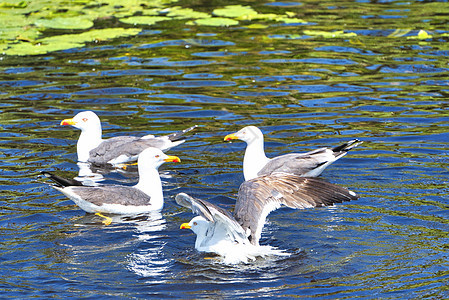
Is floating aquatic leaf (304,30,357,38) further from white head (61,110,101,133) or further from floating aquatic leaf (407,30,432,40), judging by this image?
white head (61,110,101,133)

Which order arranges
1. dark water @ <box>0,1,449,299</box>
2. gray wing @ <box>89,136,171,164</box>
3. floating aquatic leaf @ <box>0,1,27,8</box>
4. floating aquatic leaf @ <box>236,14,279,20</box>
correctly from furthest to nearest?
floating aquatic leaf @ <box>0,1,27,8</box> < floating aquatic leaf @ <box>236,14,279,20</box> < gray wing @ <box>89,136,171,164</box> < dark water @ <box>0,1,449,299</box>

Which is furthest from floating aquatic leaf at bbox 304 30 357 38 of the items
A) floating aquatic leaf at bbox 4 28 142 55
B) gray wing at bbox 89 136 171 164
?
gray wing at bbox 89 136 171 164

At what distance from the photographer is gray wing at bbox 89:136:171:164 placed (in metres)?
11.4

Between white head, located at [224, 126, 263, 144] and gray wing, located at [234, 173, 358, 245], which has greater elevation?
white head, located at [224, 126, 263, 144]

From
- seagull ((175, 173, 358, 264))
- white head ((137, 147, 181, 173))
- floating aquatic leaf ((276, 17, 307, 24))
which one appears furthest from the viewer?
floating aquatic leaf ((276, 17, 307, 24))

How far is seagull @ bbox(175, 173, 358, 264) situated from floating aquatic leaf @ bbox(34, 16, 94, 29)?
1223cm

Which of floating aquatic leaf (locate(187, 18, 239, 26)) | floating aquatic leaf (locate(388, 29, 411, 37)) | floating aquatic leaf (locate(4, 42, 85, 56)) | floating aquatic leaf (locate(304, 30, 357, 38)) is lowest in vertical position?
floating aquatic leaf (locate(388, 29, 411, 37))

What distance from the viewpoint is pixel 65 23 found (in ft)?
63.8

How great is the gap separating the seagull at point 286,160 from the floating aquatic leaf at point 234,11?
1012cm

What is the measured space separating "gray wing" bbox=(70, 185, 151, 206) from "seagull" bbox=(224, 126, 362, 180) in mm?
1704

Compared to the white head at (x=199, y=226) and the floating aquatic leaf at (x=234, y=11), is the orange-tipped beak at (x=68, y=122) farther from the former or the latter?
the floating aquatic leaf at (x=234, y=11)

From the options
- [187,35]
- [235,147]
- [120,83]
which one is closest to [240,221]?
[235,147]

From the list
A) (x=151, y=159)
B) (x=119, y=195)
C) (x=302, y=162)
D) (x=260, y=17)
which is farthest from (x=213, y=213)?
(x=260, y=17)

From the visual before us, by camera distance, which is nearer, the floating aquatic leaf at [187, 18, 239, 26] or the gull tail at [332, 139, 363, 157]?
the gull tail at [332, 139, 363, 157]
